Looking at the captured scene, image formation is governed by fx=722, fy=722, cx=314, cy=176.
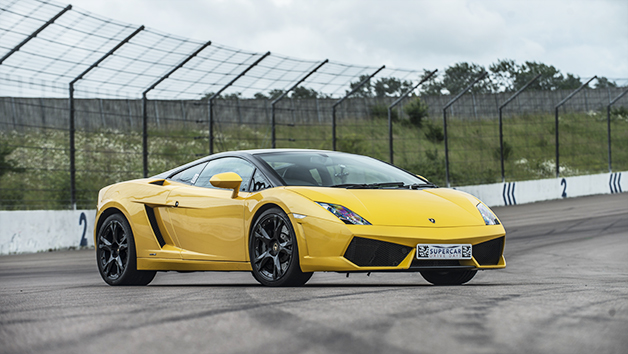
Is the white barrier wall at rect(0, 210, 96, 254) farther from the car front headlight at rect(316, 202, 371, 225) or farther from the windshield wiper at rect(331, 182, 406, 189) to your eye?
the car front headlight at rect(316, 202, 371, 225)

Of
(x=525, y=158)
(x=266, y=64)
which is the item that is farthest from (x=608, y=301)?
(x=525, y=158)

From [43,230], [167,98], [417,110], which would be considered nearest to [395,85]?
[167,98]

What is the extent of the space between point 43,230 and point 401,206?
918cm

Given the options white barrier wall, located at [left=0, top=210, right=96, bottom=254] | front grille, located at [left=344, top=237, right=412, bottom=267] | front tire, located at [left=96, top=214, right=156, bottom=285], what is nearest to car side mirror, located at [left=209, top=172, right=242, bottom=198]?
front grille, located at [left=344, top=237, right=412, bottom=267]

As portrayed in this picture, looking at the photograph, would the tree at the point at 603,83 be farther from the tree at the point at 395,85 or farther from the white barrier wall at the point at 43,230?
the white barrier wall at the point at 43,230

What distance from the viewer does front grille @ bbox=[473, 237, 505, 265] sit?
215 inches

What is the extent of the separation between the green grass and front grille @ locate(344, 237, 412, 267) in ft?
30.7

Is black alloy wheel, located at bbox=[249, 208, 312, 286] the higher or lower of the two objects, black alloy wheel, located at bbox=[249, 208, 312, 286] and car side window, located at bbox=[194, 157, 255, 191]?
the lower

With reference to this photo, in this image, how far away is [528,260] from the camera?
9.78m

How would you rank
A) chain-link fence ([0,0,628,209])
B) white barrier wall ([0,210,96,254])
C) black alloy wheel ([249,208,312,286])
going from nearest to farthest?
black alloy wheel ([249,208,312,286])
white barrier wall ([0,210,96,254])
chain-link fence ([0,0,628,209])

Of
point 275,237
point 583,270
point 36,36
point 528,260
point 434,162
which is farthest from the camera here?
point 434,162

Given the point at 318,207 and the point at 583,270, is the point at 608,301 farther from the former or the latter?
the point at 583,270

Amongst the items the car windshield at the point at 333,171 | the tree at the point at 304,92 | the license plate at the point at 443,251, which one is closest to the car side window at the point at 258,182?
the car windshield at the point at 333,171

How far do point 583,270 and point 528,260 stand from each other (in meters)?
1.27
